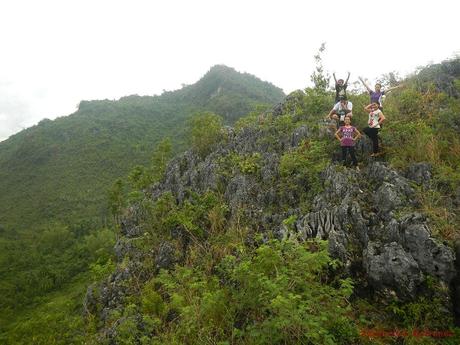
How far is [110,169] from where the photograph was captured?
178ft

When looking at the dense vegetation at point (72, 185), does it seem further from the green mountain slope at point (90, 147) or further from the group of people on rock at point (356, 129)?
the group of people on rock at point (356, 129)

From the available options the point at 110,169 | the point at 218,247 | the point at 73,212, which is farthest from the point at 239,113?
the point at 218,247

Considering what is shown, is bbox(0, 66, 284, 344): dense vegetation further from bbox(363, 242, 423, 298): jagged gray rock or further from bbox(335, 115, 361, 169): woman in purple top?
bbox(335, 115, 361, 169): woman in purple top

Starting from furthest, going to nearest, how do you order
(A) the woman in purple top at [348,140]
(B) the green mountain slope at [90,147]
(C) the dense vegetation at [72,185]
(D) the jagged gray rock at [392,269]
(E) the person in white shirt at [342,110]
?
(B) the green mountain slope at [90,147]
(C) the dense vegetation at [72,185]
(E) the person in white shirt at [342,110]
(A) the woman in purple top at [348,140]
(D) the jagged gray rock at [392,269]

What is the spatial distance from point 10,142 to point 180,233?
91363mm

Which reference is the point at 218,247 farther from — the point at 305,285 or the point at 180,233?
the point at 305,285

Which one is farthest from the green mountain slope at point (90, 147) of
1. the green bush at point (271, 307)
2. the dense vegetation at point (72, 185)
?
the green bush at point (271, 307)

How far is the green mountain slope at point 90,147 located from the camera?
4962cm

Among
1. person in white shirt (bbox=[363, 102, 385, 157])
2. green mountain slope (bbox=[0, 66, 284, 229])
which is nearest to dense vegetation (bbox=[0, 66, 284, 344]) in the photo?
green mountain slope (bbox=[0, 66, 284, 229])

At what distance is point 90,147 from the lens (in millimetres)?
61156

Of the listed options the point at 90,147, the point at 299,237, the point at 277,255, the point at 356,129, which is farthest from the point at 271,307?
the point at 90,147

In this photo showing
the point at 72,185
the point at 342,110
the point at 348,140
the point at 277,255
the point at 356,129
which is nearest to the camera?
the point at 277,255

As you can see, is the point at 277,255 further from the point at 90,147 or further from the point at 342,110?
the point at 90,147

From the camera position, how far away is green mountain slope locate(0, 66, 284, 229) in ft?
163
